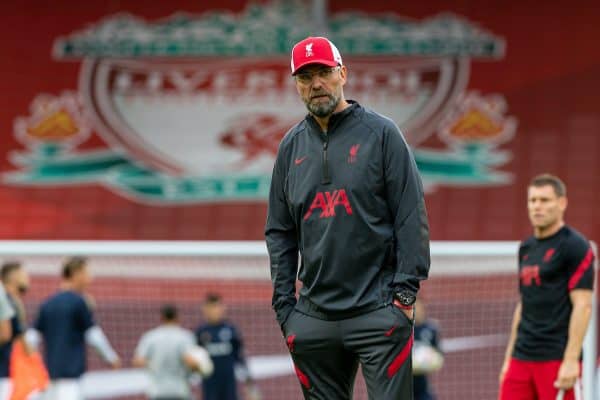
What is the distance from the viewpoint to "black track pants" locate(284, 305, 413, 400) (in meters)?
4.00

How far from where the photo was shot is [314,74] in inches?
159

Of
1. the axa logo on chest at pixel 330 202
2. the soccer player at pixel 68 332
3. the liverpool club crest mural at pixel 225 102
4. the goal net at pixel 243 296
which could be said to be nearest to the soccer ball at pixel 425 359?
A: the goal net at pixel 243 296

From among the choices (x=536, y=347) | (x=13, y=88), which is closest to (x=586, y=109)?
(x=13, y=88)

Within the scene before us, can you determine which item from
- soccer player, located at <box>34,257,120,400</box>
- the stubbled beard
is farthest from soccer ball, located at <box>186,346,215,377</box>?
the stubbled beard

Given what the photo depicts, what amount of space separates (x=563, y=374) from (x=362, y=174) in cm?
237

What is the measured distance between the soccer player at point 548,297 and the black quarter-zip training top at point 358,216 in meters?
2.23

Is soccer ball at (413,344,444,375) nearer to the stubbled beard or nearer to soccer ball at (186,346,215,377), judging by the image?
soccer ball at (186,346,215,377)

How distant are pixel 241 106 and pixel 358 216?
11363 mm

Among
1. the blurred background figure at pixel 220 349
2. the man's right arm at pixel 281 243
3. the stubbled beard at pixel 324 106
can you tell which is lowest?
the blurred background figure at pixel 220 349

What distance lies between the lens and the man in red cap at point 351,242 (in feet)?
13.1

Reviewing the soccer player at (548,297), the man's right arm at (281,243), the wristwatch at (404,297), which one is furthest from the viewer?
the soccer player at (548,297)

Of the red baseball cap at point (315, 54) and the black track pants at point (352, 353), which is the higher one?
the red baseball cap at point (315, 54)

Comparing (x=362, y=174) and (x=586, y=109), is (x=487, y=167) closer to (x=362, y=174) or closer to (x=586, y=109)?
(x=586, y=109)

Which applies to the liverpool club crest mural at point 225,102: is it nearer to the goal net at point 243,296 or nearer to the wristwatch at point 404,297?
the goal net at point 243,296
